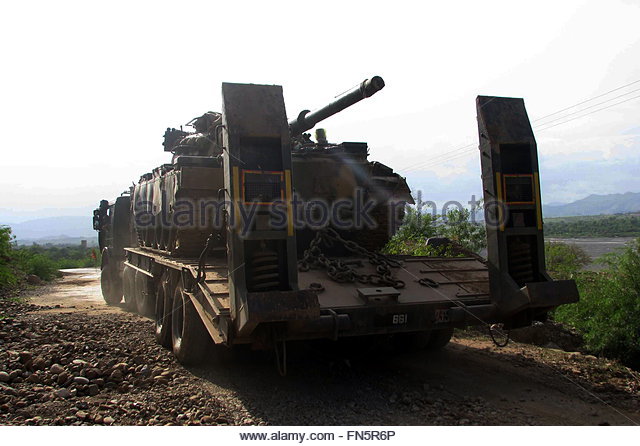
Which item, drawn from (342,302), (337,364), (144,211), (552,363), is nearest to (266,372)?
(337,364)

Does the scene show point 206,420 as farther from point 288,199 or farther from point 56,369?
point 56,369

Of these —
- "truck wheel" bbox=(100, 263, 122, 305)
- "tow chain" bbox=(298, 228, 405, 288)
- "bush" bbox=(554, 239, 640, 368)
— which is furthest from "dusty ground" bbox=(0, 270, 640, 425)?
"truck wheel" bbox=(100, 263, 122, 305)

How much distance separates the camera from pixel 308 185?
23.1 feet

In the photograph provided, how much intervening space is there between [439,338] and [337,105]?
10.2ft

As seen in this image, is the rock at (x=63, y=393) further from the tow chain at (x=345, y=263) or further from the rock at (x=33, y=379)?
the tow chain at (x=345, y=263)

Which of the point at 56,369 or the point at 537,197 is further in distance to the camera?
the point at 56,369

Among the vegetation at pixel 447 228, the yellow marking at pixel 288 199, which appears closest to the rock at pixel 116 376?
the yellow marking at pixel 288 199

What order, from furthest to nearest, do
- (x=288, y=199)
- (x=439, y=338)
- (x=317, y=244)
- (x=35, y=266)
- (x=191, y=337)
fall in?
(x=35, y=266) < (x=439, y=338) < (x=317, y=244) < (x=191, y=337) < (x=288, y=199)

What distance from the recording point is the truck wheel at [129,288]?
11125 millimetres

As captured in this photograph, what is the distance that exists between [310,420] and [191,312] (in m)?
2.10

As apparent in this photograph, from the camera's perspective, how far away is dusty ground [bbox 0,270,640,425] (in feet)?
15.5

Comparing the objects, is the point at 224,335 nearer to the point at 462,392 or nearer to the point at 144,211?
the point at 462,392

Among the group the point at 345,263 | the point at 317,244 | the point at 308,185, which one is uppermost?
the point at 308,185

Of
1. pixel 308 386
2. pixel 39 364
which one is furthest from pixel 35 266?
pixel 308 386
